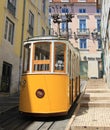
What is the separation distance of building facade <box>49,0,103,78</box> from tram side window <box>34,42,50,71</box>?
1042 inches

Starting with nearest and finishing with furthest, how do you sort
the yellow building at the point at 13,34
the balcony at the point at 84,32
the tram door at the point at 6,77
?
the yellow building at the point at 13,34 < the tram door at the point at 6,77 < the balcony at the point at 84,32

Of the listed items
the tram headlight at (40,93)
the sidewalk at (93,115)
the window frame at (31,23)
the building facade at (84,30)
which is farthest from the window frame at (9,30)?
the building facade at (84,30)

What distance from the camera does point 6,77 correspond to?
589 inches

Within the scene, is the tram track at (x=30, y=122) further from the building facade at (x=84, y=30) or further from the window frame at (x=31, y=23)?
the building facade at (x=84, y=30)

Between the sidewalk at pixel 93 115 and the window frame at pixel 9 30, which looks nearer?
the sidewalk at pixel 93 115

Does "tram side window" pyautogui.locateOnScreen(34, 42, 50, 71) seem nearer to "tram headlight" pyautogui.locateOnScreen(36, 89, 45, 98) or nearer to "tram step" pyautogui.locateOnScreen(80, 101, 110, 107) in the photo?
"tram headlight" pyautogui.locateOnScreen(36, 89, 45, 98)

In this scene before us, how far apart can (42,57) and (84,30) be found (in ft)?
96.1

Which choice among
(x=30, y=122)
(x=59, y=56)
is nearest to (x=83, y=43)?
(x=59, y=56)

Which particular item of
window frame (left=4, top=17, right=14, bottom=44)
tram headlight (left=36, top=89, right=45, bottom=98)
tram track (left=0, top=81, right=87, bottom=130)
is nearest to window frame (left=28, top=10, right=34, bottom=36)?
window frame (left=4, top=17, right=14, bottom=44)

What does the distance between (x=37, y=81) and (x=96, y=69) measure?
2756 centimetres

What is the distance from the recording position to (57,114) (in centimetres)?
764

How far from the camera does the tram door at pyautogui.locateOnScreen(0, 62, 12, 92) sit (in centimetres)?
1446

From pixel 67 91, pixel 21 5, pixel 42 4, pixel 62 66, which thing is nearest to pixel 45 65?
pixel 62 66

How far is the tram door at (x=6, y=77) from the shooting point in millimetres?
14461
